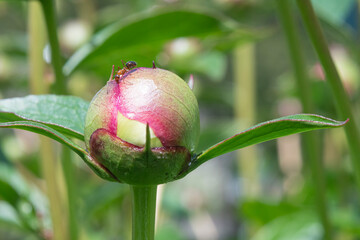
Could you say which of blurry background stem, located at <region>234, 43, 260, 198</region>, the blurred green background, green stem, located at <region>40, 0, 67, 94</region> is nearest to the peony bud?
the blurred green background

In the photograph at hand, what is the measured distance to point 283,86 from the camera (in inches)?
49.0

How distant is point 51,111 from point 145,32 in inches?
10.0

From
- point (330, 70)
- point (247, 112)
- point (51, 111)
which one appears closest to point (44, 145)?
point (51, 111)

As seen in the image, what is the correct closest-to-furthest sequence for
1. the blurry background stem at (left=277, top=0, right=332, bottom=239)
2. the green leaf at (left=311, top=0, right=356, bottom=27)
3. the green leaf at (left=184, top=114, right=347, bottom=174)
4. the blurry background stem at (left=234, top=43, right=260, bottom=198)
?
the green leaf at (left=184, top=114, right=347, bottom=174)
the blurry background stem at (left=277, top=0, right=332, bottom=239)
the green leaf at (left=311, top=0, right=356, bottom=27)
the blurry background stem at (left=234, top=43, right=260, bottom=198)

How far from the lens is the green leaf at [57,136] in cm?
31

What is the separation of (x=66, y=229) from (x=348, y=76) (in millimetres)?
811

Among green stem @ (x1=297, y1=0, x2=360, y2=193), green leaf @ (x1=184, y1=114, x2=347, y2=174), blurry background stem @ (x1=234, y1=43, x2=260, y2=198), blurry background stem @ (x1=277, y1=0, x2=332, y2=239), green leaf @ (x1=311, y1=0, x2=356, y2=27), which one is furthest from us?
Answer: blurry background stem @ (x1=234, y1=43, x2=260, y2=198)

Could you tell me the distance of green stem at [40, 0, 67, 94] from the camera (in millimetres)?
528

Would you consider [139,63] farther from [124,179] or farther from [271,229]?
[271,229]

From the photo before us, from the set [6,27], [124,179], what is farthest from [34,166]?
[6,27]

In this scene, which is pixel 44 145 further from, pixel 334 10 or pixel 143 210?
pixel 334 10

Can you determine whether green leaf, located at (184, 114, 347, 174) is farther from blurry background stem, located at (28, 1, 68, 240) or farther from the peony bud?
blurry background stem, located at (28, 1, 68, 240)

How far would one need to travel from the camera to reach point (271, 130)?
326mm

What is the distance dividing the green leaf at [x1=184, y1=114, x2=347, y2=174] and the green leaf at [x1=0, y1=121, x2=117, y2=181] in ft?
0.19
